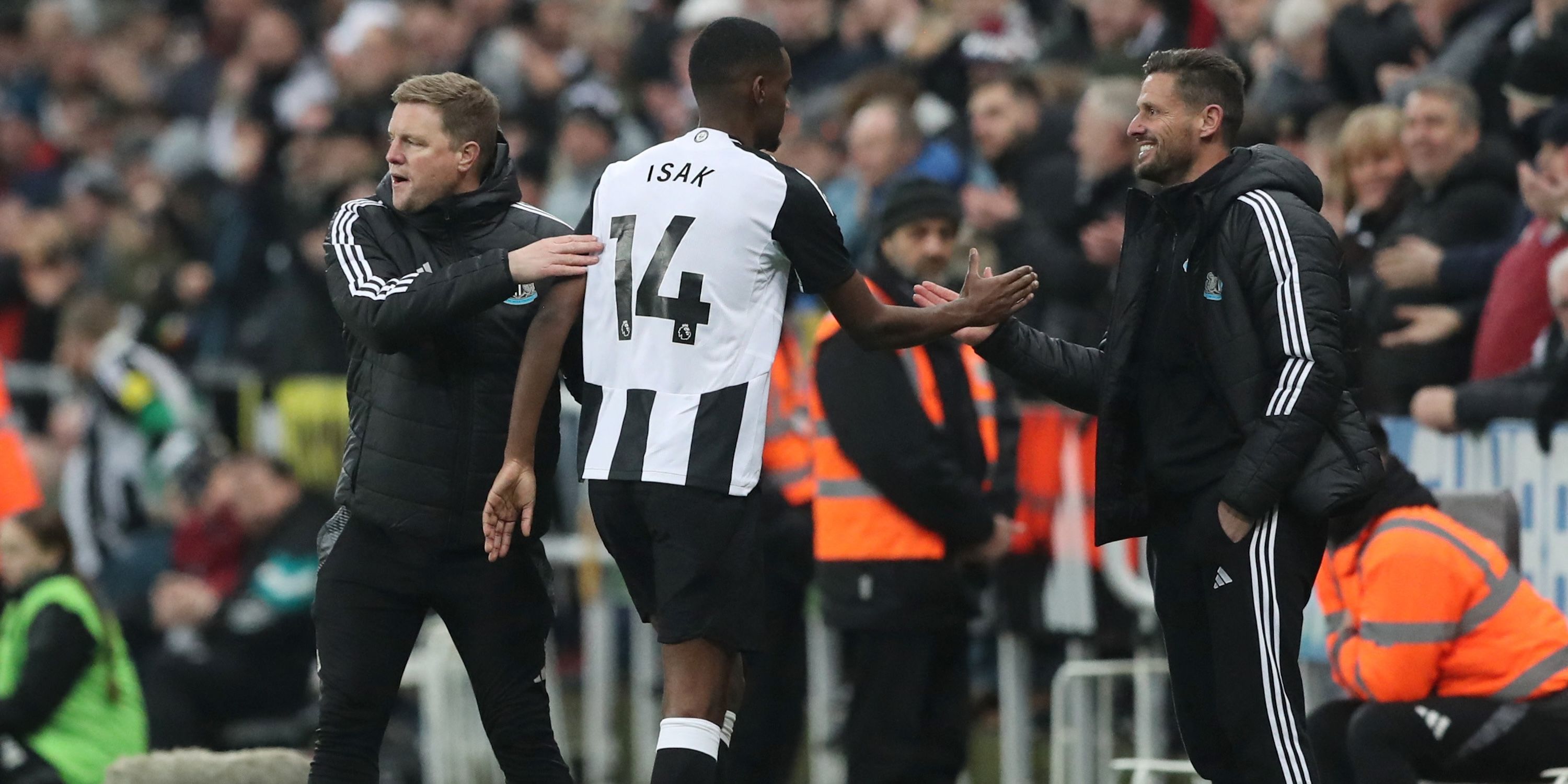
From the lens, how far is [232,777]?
6.91 meters

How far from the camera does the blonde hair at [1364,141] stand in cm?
859

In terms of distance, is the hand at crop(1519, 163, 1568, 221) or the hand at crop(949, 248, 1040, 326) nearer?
the hand at crop(949, 248, 1040, 326)

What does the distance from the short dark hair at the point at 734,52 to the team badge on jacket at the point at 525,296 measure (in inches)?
28.8

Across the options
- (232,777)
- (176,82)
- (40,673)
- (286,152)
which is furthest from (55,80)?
(232,777)

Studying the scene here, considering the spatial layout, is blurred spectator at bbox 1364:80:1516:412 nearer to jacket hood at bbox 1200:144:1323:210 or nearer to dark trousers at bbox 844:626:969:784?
dark trousers at bbox 844:626:969:784

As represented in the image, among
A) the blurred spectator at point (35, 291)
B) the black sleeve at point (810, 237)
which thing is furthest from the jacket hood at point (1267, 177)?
the blurred spectator at point (35, 291)

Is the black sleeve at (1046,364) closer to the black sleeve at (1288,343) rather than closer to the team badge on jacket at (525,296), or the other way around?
the black sleeve at (1288,343)

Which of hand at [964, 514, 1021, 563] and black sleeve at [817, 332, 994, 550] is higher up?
black sleeve at [817, 332, 994, 550]

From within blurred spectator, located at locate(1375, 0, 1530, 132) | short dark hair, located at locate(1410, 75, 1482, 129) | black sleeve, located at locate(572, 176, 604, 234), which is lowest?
black sleeve, located at locate(572, 176, 604, 234)

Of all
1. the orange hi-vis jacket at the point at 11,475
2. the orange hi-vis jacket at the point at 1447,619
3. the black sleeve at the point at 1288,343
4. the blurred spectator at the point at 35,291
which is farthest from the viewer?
the blurred spectator at the point at 35,291

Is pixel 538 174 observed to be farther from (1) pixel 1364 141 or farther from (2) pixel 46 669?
(1) pixel 1364 141

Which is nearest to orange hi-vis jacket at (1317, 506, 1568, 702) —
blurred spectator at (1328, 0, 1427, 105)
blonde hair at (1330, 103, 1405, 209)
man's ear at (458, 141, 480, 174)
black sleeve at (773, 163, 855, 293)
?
black sleeve at (773, 163, 855, 293)

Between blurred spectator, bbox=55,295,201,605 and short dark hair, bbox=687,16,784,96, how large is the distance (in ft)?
28.1

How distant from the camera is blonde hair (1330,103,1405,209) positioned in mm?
8586
